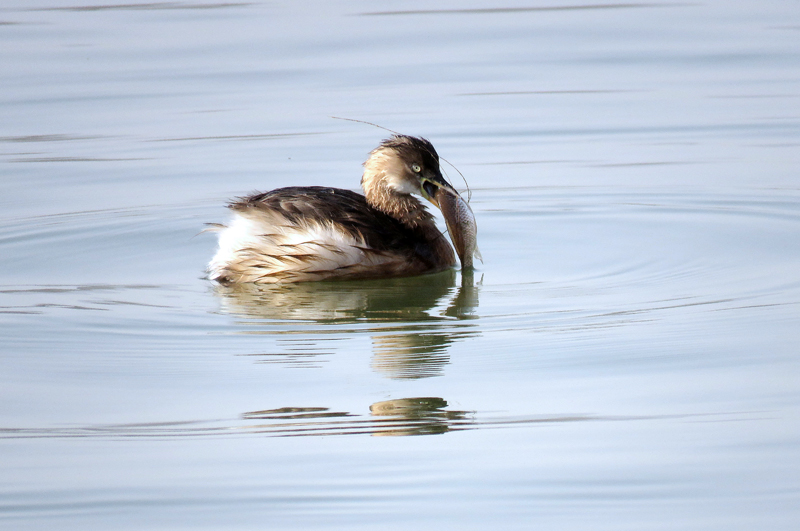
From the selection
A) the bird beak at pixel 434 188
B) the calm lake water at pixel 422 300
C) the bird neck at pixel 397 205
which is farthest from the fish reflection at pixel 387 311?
the bird beak at pixel 434 188

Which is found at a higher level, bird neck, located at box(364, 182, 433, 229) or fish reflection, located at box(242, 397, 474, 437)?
bird neck, located at box(364, 182, 433, 229)

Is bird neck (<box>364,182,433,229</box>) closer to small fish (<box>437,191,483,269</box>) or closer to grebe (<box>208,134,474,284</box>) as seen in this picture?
grebe (<box>208,134,474,284</box>)

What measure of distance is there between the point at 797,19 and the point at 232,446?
1217 cm

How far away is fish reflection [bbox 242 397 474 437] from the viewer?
4848 mm

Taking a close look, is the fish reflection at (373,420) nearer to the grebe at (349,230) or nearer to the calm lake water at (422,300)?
the calm lake water at (422,300)

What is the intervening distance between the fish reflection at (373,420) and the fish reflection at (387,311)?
0.44m

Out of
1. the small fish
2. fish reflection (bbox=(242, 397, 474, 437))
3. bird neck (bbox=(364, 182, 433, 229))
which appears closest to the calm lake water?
fish reflection (bbox=(242, 397, 474, 437))

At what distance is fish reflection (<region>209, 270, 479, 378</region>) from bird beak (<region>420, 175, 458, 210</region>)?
1.57 ft

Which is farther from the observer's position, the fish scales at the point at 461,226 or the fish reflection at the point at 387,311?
the fish scales at the point at 461,226

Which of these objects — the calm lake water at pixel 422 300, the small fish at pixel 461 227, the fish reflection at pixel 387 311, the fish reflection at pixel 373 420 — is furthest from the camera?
the small fish at pixel 461 227

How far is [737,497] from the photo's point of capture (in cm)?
425

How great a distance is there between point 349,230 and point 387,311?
738mm

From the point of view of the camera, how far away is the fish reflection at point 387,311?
5.89 metres

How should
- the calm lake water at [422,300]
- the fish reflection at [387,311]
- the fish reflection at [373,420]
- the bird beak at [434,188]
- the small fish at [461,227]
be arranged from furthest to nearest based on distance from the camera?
the bird beak at [434,188], the small fish at [461,227], the fish reflection at [387,311], the fish reflection at [373,420], the calm lake water at [422,300]
